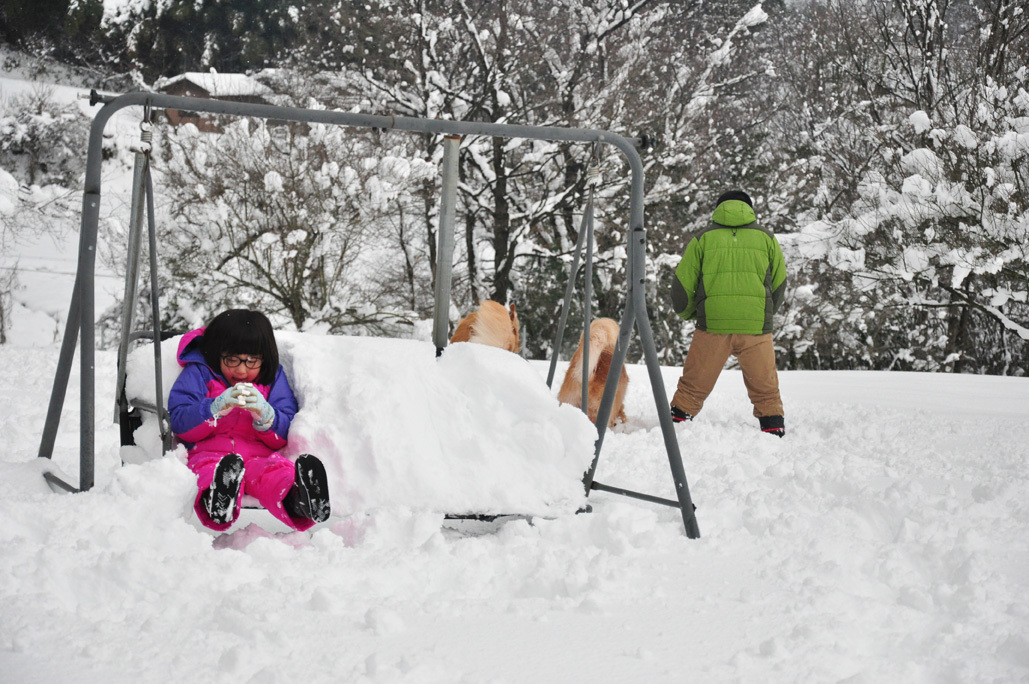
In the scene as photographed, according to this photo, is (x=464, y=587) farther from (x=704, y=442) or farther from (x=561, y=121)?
(x=561, y=121)

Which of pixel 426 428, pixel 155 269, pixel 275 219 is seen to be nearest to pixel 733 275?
pixel 426 428

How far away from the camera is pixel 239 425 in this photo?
2965 mm

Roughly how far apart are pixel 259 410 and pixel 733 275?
120 inches

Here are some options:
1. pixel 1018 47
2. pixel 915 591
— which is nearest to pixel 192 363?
pixel 915 591

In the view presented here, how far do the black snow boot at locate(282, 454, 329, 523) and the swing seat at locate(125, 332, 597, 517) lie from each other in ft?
0.56

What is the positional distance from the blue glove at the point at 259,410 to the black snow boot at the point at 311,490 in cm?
39

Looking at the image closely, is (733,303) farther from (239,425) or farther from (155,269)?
(155,269)

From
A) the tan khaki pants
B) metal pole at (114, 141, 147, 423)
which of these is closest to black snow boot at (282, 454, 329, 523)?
metal pole at (114, 141, 147, 423)

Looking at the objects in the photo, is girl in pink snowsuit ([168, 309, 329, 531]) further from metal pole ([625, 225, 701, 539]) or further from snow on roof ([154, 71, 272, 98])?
snow on roof ([154, 71, 272, 98])

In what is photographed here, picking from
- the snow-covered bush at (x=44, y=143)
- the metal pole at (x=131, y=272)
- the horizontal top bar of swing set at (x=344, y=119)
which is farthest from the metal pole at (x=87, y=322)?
the snow-covered bush at (x=44, y=143)

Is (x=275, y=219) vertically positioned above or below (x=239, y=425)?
above

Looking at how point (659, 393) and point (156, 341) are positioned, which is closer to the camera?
point (156, 341)

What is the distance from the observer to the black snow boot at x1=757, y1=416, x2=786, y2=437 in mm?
4637

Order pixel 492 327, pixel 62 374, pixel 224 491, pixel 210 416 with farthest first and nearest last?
pixel 492 327, pixel 210 416, pixel 62 374, pixel 224 491
